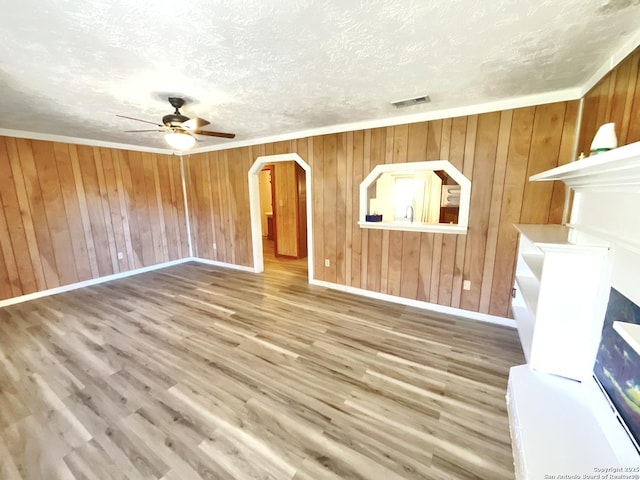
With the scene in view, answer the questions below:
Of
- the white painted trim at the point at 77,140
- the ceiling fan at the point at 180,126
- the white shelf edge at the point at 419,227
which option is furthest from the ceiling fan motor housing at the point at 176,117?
the white painted trim at the point at 77,140

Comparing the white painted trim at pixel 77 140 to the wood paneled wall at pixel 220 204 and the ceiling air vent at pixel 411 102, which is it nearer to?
the wood paneled wall at pixel 220 204

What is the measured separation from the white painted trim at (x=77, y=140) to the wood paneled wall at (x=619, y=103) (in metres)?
6.03

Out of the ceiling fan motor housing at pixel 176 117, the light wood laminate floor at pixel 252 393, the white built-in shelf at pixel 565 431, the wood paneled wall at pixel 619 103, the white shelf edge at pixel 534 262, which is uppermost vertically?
the ceiling fan motor housing at pixel 176 117

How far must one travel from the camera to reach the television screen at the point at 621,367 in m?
1.02

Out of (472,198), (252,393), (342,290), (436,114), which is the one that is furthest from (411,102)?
(252,393)

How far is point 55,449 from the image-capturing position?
4.98ft

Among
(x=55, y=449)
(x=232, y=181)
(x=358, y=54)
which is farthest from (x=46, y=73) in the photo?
(x=232, y=181)

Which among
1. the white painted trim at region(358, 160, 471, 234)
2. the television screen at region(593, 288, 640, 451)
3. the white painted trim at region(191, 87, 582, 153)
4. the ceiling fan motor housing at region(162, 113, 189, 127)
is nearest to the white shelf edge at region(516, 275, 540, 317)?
the television screen at region(593, 288, 640, 451)

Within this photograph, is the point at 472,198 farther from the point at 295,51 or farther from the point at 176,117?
the point at 176,117

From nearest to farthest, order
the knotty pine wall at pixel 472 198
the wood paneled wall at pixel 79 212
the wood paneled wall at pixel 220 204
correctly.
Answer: the knotty pine wall at pixel 472 198, the wood paneled wall at pixel 79 212, the wood paneled wall at pixel 220 204

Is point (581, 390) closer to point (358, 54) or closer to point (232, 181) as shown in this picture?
point (358, 54)

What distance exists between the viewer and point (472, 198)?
9.36 feet

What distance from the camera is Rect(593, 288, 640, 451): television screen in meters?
1.02

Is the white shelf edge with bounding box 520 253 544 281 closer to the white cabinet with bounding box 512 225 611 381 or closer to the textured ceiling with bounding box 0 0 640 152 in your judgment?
the white cabinet with bounding box 512 225 611 381
